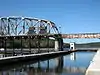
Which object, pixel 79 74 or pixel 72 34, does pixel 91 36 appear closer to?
pixel 72 34

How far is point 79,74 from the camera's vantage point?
94.3 ft

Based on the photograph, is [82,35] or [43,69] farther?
[82,35]

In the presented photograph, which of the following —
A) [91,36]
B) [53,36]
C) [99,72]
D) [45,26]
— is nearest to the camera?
[99,72]

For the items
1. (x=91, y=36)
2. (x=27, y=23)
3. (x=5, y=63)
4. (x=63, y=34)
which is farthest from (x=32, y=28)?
(x=5, y=63)

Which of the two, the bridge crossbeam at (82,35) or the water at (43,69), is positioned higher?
the bridge crossbeam at (82,35)

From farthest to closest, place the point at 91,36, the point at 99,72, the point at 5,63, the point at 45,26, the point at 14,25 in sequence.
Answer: the point at 14,25
the point at 45,26
the point at 91,36
the point at 5,63
the point at 99,72

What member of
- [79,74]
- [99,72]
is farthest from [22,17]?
[99,72]

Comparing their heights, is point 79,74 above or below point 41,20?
below

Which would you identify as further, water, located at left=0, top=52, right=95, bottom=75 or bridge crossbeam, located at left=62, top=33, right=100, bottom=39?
bridge crossbeam, located at left=62, top=33, right=100, bottom=39

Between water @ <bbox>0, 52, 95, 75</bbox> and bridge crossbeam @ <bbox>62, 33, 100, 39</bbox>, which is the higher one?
bridge crossbeam @ <bbox>62, 33, 100, 39</bbox>

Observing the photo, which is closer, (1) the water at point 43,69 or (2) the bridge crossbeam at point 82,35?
(1) the water at point 43,69

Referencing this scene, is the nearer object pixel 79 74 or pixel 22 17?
pixel 79 74

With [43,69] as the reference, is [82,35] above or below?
above

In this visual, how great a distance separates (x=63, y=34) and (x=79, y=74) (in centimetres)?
11993
